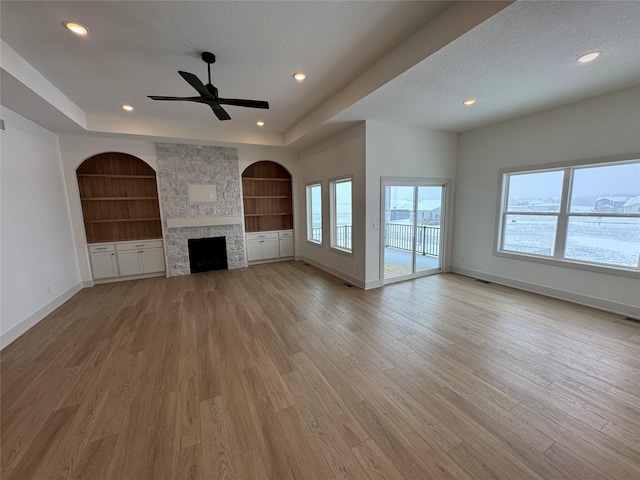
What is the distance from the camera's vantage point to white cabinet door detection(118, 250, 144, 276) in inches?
215

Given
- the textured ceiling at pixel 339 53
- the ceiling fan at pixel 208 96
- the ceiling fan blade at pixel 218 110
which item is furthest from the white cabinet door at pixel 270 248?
the ceiling fan at pixel 208 96

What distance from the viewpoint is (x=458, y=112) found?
4.04m

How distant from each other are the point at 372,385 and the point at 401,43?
3457mm

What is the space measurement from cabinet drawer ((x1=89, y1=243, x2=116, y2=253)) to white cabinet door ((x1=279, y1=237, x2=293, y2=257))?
3.75 m

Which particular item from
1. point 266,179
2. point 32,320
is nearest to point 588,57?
point 266,179

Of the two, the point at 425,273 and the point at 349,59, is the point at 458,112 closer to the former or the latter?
the point at 349,59

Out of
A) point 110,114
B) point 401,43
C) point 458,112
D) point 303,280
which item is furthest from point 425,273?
point 110,114

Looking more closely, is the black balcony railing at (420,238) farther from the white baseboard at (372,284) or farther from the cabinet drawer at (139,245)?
the cabinet drawer at (139,245)

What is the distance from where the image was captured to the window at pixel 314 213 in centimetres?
632

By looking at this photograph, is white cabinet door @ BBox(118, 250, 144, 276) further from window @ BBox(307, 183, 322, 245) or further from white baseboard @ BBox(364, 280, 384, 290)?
white baseboard @ BBox(364, 280, 384, 290)

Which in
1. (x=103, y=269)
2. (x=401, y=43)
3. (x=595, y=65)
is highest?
(x=401, y=43)

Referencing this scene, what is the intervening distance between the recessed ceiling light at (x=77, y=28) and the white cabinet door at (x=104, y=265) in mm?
4297

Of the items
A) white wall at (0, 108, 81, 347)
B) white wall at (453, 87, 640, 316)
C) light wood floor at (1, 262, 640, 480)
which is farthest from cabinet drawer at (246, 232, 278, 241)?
white wall at (453, 87, 640, 316)

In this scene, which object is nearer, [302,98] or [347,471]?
[347,471]
